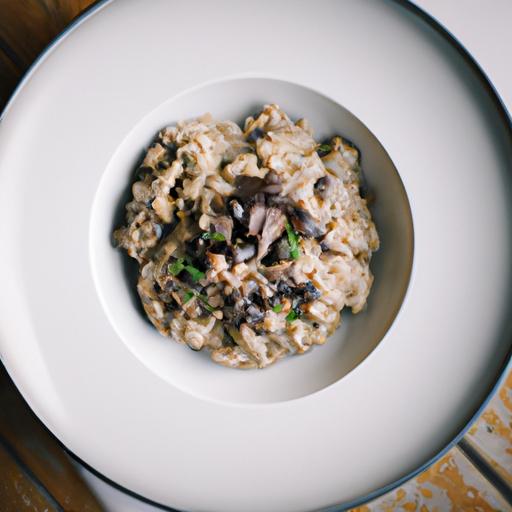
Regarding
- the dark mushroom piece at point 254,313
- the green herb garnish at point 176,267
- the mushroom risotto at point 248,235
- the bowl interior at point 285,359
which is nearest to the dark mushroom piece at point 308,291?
the mushroom risotto at point 248,235

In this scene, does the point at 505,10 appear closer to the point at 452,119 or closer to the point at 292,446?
the point at 452,119

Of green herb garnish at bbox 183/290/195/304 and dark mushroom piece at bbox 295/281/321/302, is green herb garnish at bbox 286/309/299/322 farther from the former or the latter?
green herb garnish at bbox 183/290/195/304

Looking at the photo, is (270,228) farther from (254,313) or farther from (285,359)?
(285,359)

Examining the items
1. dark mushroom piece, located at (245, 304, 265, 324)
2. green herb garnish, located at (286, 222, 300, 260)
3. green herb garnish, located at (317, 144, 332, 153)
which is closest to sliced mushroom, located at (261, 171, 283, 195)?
green herb garnish, located at (286, 222, 300, 260)

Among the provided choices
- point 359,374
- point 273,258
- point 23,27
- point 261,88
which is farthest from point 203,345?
Result: point 23,27

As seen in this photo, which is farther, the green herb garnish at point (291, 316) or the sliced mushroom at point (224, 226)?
the green herb garnish at point (291, 316)

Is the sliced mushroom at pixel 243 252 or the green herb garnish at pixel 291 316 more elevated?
the sliced mushroom at pixel 243 252

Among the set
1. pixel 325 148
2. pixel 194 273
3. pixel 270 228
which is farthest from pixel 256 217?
pixel 325 148

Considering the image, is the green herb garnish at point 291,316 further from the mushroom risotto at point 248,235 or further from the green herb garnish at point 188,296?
the green herb garnish at point 188,296
